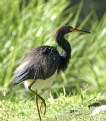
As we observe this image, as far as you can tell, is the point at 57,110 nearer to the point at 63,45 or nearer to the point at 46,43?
the point at 63,45

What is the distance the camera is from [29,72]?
18.8 feet

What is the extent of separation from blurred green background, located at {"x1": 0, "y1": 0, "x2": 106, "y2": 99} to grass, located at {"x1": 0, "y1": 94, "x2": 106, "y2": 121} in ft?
3.97

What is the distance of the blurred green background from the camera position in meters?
8.35

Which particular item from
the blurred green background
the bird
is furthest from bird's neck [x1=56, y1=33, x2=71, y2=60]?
the blurred green background

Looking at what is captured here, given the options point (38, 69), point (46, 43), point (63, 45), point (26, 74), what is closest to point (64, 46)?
point (63, 45)

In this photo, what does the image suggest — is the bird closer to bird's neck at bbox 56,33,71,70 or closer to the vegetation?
bird's neck at bbox 56,33,71,70

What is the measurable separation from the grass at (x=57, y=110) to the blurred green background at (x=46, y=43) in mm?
1211

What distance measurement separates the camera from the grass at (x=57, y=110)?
5777 millimetres

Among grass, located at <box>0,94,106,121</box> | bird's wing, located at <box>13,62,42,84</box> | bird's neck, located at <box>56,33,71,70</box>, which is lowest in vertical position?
grass, located at <box>0,94,106,121</box>

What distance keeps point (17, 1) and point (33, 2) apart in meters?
0.36

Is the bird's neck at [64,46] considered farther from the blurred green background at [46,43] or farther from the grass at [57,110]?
the blurred green background at [46,43]

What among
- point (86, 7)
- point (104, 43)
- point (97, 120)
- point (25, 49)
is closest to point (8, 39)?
point (25, 49)

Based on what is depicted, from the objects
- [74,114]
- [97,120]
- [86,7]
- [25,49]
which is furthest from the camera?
[86,7]

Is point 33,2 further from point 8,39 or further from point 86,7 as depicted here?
point 86,7
